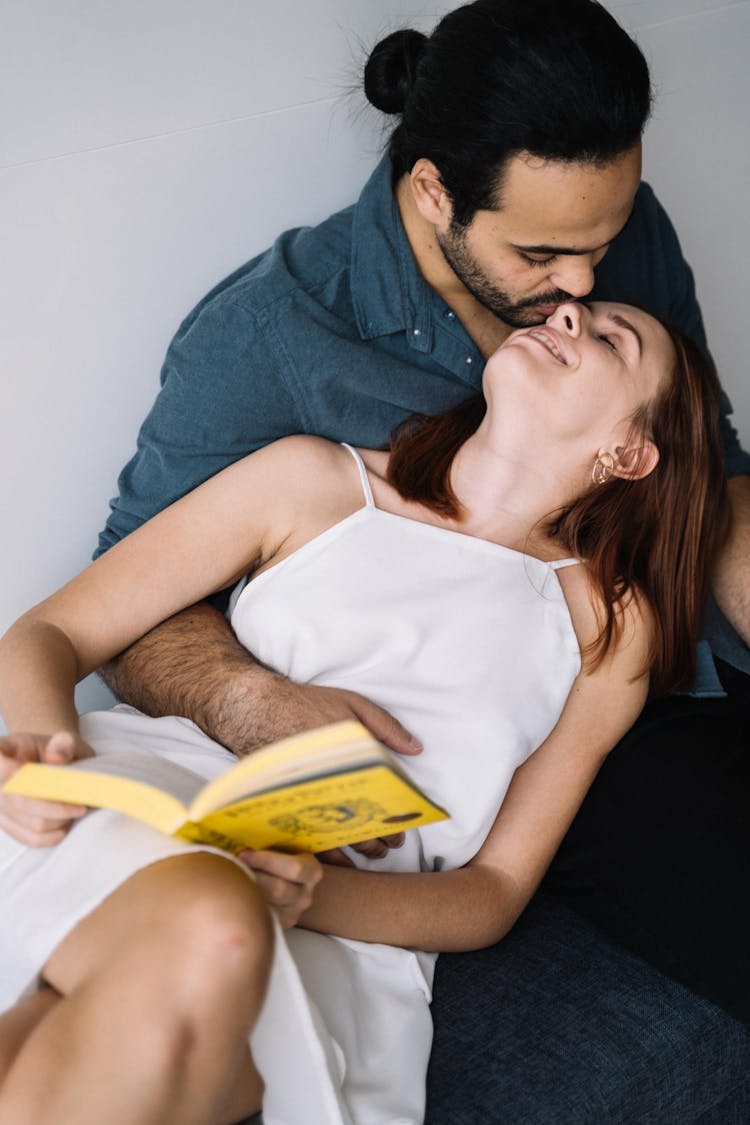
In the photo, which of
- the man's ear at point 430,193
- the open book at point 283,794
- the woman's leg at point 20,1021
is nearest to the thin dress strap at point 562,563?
the man's ear at point 430,193

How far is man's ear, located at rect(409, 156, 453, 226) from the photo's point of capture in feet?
6.93

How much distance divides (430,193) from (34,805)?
4.49 ft

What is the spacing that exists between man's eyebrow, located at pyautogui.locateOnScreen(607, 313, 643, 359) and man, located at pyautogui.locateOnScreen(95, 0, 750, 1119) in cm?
9

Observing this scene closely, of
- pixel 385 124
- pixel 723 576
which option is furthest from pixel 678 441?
pixel 385 124

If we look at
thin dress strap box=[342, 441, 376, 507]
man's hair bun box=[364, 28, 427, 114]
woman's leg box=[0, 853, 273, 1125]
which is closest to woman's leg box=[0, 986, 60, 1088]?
woman's leg box=[0, 853, 273, 1125]

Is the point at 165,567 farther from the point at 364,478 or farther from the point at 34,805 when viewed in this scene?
the point at 34,805

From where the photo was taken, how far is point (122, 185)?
2133mm

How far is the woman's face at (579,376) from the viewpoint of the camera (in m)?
1.90

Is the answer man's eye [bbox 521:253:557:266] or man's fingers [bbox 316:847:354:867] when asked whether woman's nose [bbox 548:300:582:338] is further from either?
man's fingers [bbox 316:847:354:867]

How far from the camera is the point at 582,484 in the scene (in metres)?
2.04

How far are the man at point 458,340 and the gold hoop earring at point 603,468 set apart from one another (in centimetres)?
33

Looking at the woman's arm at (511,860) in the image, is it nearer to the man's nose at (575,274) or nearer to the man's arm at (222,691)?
the man's arm at (222,691)

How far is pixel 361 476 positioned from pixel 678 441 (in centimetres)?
58

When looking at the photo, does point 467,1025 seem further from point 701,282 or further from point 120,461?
point 701,282
